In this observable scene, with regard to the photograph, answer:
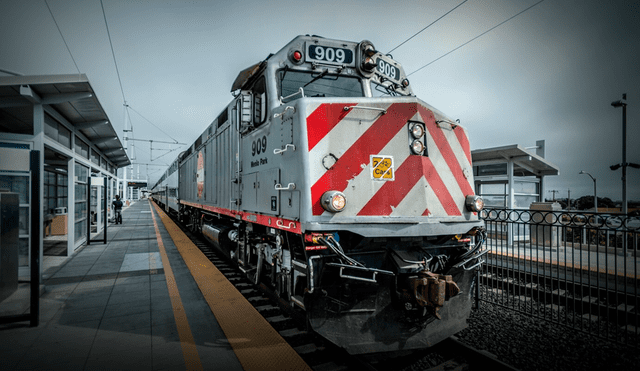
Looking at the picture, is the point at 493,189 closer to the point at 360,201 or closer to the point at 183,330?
the point at 360,201

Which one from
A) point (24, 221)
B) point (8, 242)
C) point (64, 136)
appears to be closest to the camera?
point (8, 242)

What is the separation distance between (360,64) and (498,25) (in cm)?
443

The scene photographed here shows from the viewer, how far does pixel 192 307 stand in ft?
15.4

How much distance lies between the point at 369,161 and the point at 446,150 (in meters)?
1.13

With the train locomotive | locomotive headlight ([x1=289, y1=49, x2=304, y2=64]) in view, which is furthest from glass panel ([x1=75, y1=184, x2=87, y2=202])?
locomotive headlight ([x1=289, y1=49, x2=304, y2=64])

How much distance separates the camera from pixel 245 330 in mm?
3906

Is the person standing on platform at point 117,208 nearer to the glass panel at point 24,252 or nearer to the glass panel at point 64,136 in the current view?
the glass panel at point 64,136

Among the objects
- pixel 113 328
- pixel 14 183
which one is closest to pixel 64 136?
pixel 14 183

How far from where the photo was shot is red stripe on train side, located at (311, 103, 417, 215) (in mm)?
3287

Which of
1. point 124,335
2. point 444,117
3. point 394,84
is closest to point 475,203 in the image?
point 444,117

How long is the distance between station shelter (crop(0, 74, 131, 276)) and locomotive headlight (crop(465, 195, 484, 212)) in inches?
212

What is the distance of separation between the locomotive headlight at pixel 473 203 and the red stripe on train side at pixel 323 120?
1892 mm

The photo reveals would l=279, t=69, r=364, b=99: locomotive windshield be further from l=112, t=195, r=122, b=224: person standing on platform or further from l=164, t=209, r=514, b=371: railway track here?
l=112, t=195, r=122, b=224: person standing on platform

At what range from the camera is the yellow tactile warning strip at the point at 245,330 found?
10.5 ft
